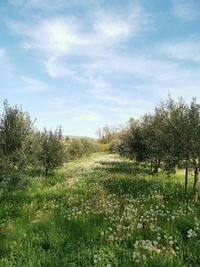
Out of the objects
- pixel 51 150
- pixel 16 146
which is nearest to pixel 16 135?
pixel 16 146

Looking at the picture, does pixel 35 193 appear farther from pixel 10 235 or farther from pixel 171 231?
pixel 171 231

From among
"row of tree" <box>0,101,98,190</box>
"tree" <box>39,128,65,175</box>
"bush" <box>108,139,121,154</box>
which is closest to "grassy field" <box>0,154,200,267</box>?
"row of tree" <box>0,101,98,190</box>

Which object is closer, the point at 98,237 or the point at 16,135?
the point at 98,237

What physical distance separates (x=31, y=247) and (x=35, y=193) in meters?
9.00

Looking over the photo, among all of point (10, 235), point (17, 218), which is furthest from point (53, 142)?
point (10, 235)

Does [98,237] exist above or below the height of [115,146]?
below

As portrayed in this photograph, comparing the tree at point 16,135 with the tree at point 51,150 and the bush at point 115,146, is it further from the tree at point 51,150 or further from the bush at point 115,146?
the bush at point 115,146

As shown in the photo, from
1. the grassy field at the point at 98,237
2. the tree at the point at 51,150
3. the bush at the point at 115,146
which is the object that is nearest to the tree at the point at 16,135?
the grassy field at the point at 98,237

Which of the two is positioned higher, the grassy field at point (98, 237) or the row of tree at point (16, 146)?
the row of tree at point (16, 146)

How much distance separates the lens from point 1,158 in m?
15.4

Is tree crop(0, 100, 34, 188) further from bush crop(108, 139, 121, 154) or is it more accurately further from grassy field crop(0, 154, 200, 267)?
bush crop(108, 139, 121, 154)

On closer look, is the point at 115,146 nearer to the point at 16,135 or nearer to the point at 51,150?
the point at 51,150

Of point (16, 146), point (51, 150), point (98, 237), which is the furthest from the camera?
point (51, 150)

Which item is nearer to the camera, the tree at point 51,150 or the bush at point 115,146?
the tree at point 51,150
